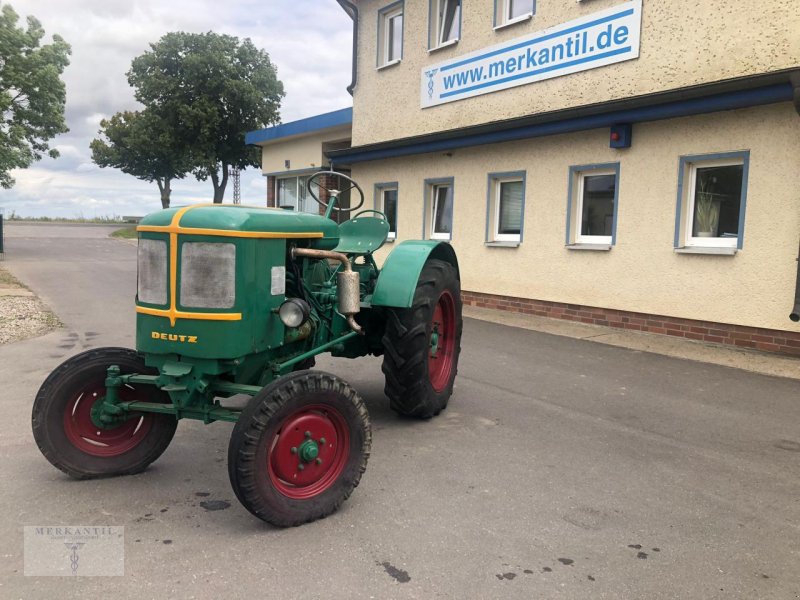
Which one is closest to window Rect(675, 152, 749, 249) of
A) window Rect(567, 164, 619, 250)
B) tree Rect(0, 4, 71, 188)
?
window Rect(567, 164, 619, 250)

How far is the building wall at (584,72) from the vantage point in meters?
7.71

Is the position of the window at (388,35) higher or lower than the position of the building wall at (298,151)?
higher

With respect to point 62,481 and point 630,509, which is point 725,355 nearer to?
point 630,509

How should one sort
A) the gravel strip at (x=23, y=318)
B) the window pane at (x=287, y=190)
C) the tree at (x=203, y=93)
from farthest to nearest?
1. the tree at (x=203, y=93)
2. the window pane at (x=287, y=190)
3. the gravel strip at (x=23, y=318)

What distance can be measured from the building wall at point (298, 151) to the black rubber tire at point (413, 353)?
41.6 ft

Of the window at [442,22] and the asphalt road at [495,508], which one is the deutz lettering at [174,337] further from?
the window at [442,22]

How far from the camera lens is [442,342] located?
217 inches

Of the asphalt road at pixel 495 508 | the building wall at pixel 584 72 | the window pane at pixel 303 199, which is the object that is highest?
the building wall at pixel 584 72

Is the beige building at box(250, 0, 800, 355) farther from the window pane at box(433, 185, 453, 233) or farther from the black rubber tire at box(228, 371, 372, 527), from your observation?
the black rubber tire at box(228, 371, 372, 527)

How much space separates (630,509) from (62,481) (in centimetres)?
314

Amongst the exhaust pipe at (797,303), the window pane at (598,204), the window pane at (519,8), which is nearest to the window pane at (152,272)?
the exhaust pipe at (797,303)

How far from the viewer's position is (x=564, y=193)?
32.8ft

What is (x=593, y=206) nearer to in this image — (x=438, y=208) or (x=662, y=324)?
(x=662, y=324)

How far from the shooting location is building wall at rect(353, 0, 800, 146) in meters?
7.71
